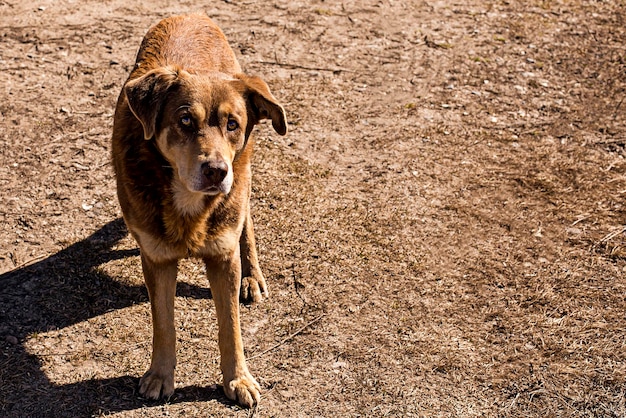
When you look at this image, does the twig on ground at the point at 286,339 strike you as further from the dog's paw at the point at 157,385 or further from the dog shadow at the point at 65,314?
the dog's paw at the point at 157,385

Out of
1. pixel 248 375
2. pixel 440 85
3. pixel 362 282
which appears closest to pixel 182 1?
pixel 440 85

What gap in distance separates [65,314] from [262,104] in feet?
6.22

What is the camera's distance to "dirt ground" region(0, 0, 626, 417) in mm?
Answer: 4902

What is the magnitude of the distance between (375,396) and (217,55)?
7.57 ft

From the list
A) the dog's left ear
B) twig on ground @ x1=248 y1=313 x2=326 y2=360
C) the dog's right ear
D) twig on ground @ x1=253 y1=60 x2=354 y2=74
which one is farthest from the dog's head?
twig on ground @ x1=253 y1=60 x2=354 y2=74

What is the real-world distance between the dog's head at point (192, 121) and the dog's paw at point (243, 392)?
3.62 ft

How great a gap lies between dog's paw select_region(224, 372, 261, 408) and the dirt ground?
6cm

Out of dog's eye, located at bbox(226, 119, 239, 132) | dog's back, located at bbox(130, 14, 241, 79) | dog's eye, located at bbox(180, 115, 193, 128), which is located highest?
dog's back, located at bbox(130, 14, 241, 79)

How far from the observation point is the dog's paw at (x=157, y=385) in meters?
4.64

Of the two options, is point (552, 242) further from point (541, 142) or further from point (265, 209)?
point (265, 209)

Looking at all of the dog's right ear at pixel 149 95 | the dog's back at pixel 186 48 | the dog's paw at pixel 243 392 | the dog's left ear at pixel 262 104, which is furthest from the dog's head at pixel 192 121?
the dog's paw at pixel 243 392

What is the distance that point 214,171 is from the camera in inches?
166

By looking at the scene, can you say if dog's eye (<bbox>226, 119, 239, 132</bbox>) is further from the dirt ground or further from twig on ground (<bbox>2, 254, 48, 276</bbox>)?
twig on ground (<bbox>2, 254, 48, 276</bbox>)

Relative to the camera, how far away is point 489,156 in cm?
698
